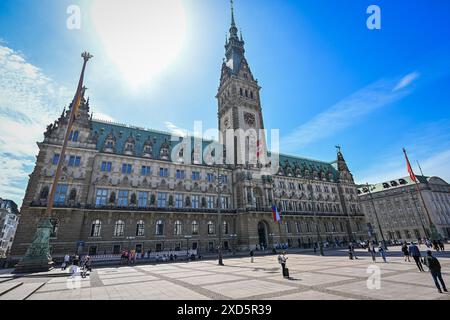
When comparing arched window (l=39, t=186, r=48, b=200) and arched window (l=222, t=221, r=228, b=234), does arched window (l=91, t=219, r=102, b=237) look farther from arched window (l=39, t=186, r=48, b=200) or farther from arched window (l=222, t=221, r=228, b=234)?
arched window (l=222, t=221, r=228, b=234)

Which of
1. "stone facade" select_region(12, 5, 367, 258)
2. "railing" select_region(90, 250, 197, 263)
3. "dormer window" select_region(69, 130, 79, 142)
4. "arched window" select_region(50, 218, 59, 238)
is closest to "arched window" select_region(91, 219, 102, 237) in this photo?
"stone facade" select_region(12, 5, 367, 258)

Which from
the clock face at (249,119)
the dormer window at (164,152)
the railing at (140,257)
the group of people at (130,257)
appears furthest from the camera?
the clock face at (249,119)

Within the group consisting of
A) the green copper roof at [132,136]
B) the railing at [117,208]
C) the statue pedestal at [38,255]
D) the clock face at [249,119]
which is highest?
the clock face at [249,119]

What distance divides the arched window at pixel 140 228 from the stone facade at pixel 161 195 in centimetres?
16

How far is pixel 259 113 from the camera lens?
63.7 metres

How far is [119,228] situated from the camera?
36.8 metres

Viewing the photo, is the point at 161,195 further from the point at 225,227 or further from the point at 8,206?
the point at 8,206

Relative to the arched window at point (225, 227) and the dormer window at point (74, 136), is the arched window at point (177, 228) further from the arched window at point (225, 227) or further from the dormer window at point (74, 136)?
the dormer window at point (74, 136)

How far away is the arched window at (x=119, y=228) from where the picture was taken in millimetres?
36312

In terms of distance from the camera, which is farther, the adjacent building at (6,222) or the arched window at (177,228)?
the adjacent building at (6,222)

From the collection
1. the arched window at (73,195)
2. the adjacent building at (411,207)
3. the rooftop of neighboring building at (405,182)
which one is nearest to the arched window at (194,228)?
the arched window at (73,195)

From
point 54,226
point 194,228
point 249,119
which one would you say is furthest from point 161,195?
point 249,119
